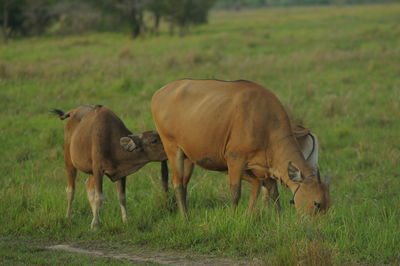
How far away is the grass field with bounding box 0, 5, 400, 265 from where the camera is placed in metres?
6.89

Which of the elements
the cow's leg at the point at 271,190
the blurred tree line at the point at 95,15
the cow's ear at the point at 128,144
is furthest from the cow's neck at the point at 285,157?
the blurred tree line at the point at 95,15

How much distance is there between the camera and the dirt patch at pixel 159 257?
6500 millimetres

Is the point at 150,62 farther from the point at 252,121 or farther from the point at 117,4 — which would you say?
the point at 117,4

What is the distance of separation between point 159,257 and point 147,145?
1846mm

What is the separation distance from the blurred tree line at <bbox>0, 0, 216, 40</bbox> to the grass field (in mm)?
16128

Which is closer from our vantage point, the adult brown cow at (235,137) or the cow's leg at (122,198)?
the adult brown cow at (235,137)

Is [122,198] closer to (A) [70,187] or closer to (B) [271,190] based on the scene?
(A) [70,187]

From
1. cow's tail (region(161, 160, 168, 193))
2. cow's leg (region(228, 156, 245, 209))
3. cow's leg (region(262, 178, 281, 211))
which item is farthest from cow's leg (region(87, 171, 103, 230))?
cow's leg (region(262, 178, 281, 211))

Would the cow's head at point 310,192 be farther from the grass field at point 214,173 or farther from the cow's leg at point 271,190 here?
the cow's leg at point 271,190

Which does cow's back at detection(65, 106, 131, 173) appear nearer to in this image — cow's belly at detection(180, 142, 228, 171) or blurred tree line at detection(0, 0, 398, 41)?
cow's belly at detection(180, 142, 228, 171)

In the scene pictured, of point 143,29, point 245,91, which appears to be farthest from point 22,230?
point 143,29

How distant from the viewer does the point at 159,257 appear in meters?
6.71

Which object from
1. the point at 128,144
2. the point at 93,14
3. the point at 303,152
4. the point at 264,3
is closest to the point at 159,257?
the point at 128,144

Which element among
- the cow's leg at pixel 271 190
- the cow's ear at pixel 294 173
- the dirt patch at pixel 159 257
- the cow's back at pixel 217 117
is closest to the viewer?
the dirt patch at pixel 159 257
